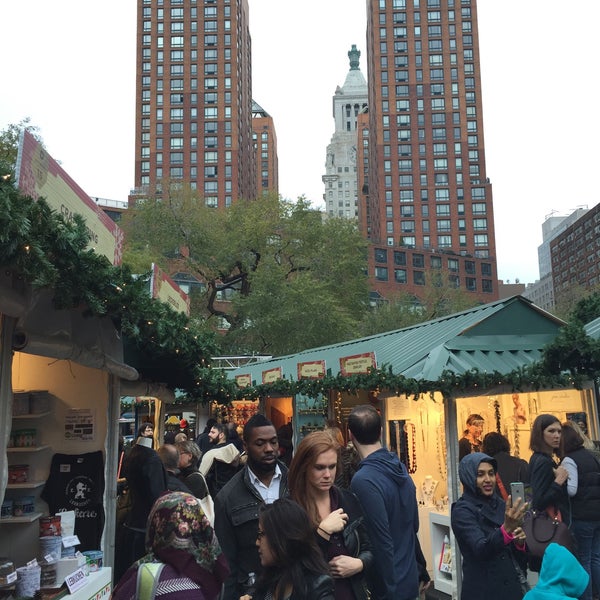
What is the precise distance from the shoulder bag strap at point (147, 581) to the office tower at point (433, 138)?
82058 millimetres

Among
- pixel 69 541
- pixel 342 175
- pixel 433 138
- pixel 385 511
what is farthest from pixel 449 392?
pixel 342 175

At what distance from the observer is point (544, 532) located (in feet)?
16.9

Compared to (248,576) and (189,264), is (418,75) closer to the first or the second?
(189,264)

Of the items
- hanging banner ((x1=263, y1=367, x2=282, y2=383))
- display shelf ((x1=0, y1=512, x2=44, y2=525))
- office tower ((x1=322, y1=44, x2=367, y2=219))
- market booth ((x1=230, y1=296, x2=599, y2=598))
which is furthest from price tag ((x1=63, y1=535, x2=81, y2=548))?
office tower ((x1=322, y1=44, x2=367, y2=219))

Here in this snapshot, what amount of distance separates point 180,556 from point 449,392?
5585 millimetres

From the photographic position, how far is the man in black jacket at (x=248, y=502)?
11.1 ft

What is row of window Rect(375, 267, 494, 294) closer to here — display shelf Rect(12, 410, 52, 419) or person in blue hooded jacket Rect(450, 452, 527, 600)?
display shelf Rect(12, 410, 52, 419)

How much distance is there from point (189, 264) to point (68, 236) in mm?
29455

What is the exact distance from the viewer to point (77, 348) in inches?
203

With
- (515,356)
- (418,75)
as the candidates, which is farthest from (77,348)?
(418,75)

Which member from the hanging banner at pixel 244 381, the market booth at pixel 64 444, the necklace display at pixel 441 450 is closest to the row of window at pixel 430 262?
the hanging banner at pixel 244 381

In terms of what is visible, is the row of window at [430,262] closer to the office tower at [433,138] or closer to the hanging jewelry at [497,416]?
the office tower at [433,138]

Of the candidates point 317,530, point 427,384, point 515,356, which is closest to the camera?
point 317,530

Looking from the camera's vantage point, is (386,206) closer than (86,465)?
No
